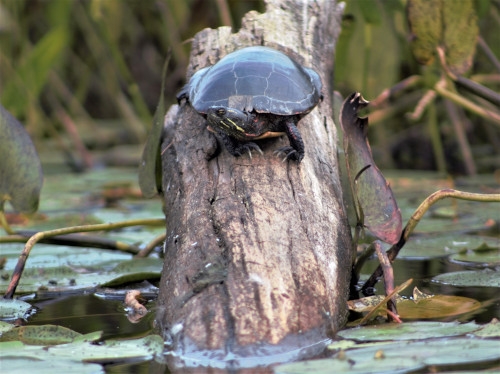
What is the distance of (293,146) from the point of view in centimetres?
213

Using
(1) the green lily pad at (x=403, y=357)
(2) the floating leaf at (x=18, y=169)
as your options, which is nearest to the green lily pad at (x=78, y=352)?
(1) the green lily pad at (x=403, y=357)

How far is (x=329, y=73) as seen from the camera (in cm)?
270

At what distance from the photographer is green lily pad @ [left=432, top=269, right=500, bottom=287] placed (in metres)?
2.25

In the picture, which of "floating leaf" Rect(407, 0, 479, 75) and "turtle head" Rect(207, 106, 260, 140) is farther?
"floating leaf" Rect(407, 0, 479, 75)

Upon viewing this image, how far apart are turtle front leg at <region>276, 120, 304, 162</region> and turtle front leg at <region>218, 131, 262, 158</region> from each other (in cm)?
7

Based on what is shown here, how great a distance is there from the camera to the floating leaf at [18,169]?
8.14 ft

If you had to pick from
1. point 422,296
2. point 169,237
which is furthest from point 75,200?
point 422,296

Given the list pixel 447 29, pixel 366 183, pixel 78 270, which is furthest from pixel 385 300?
pixel 447 29

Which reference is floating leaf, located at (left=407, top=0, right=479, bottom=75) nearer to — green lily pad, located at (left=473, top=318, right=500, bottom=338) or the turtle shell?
the turtle shell

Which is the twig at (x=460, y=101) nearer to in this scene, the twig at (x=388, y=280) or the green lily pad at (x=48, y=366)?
the twig at (x=388, y=280)

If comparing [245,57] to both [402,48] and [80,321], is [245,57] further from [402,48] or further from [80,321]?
[402,48]

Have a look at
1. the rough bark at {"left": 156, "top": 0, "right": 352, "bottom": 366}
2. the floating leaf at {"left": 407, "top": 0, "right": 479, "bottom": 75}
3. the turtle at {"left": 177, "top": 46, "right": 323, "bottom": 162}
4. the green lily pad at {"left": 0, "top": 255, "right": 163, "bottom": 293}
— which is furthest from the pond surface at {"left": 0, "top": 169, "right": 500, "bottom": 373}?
the floating leaf at {"left": 407, "top": 0, "right": 479, "bottom": 75}

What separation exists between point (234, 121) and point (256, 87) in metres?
0.13

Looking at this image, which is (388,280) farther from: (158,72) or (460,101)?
(158,72)
